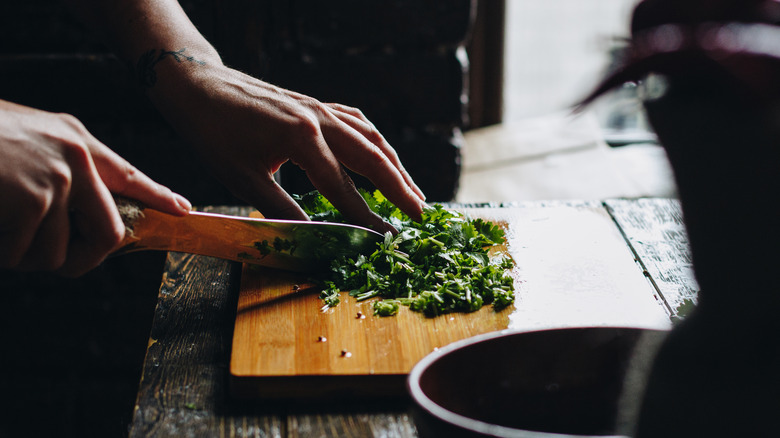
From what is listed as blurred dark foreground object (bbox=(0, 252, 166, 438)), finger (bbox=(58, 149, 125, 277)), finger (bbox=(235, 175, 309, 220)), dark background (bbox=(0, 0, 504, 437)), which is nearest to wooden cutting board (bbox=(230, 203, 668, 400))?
finger (bbox=(235, 175, 309, 220))

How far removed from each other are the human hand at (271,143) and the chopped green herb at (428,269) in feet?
0.20

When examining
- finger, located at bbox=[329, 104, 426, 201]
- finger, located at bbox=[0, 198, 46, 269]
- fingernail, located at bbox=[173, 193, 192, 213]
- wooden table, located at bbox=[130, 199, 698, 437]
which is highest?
finger, located at bbox=[0, 198, 46, 269]

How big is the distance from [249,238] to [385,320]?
29 centimetres

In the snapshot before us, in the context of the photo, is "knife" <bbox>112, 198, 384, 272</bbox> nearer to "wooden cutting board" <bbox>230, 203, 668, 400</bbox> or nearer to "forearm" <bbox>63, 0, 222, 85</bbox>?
"wooden cutting board" <bbox>230, 203, 668, 400</bbox>

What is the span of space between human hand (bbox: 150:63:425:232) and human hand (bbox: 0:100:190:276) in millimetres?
344

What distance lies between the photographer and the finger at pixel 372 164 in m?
1.38

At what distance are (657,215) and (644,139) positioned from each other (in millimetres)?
3071

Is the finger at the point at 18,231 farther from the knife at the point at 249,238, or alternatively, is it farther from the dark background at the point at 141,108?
the dark background at the point at 141,108

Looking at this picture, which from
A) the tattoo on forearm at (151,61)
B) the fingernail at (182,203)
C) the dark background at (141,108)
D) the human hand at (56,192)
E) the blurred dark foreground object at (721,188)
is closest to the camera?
the blurred dark foreground object at (721,188)

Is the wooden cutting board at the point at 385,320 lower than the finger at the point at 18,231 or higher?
lower

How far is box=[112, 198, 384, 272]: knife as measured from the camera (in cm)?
109

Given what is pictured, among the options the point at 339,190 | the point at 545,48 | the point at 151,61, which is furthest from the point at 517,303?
the point at 545,48

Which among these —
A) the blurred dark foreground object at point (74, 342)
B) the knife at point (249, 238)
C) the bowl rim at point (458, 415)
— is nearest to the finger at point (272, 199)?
the knife at point (249, 238)

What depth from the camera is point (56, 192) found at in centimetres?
88
